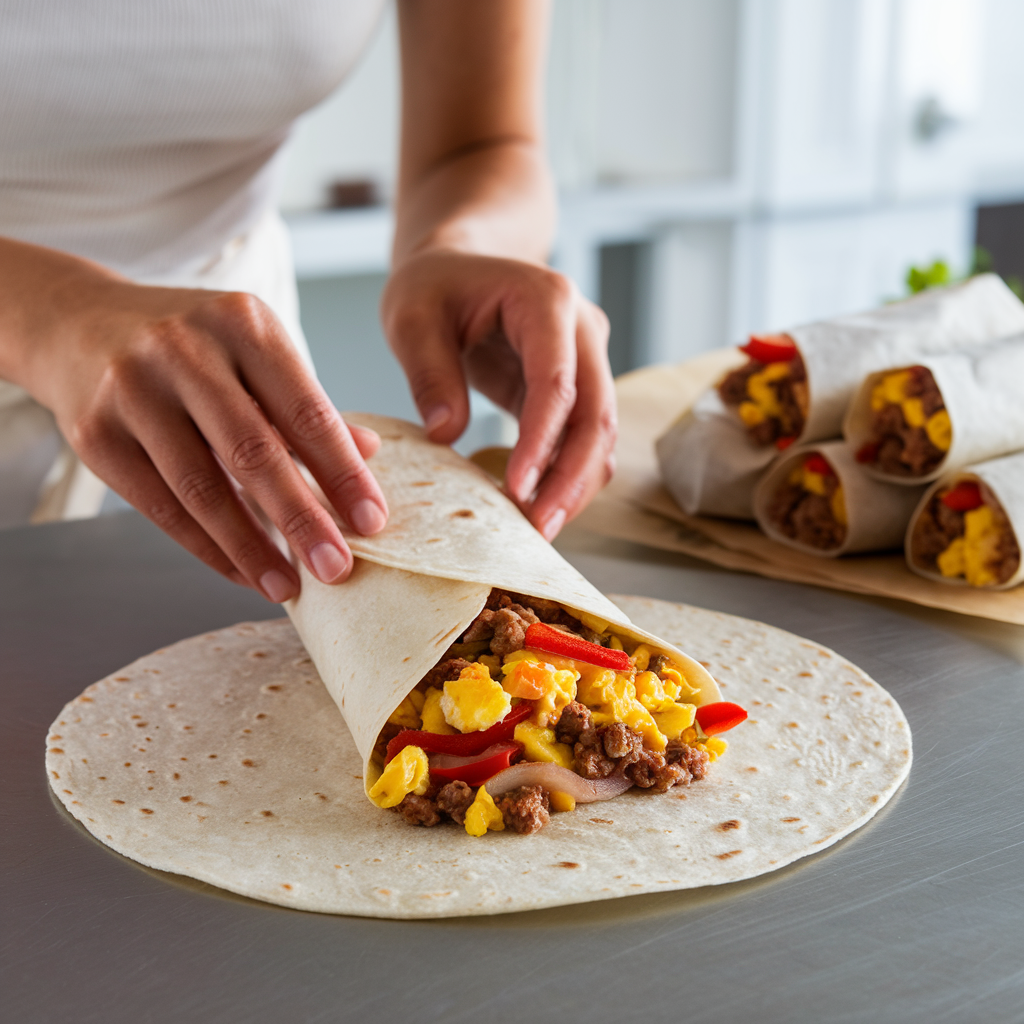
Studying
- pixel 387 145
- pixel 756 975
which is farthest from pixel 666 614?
pixel 387 145

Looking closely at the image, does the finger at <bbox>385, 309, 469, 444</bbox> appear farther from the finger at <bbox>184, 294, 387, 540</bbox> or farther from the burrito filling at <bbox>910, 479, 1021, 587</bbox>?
the burrito filling at <bbox>910, 479, 1021, 587</bbox>

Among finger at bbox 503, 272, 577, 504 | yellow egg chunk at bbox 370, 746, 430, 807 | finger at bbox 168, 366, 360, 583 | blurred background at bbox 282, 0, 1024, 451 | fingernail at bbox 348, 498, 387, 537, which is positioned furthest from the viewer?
blurred background at bbox 282, 0, 1024, 451

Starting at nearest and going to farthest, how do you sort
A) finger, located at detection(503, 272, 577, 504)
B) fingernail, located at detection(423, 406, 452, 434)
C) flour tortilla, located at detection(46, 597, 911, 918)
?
flour tortilla, located at detection(46, 597, 911, 918) < finger, located at detection(503, 272, 577, 504) < fingernail, located at detection(423, 406, 452, 434)

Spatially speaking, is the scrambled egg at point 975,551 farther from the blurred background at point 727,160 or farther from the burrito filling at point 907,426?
the blurred background at point 727,160

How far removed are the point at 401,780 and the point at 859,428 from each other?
1277mm

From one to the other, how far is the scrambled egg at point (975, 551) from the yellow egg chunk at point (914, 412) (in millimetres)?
189

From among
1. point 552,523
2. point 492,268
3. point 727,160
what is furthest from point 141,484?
point 727,160

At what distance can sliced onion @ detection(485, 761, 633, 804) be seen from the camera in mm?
1243

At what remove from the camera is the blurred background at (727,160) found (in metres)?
5.20

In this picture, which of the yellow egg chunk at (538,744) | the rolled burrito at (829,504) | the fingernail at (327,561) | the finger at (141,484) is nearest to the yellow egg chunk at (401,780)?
the yellow egg chunk at (538,744)

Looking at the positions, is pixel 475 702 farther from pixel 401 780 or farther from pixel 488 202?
pixel 488 202

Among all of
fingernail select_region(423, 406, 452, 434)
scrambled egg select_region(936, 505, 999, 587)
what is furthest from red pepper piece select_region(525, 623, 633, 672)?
scrambled egg select_region(936, 505, 999, 587)

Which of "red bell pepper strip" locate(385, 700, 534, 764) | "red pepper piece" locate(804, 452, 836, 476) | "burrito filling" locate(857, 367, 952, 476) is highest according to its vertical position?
"burrito filling" locate(857, 367, 952, 476)

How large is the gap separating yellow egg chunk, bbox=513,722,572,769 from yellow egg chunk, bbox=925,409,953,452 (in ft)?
3.55
